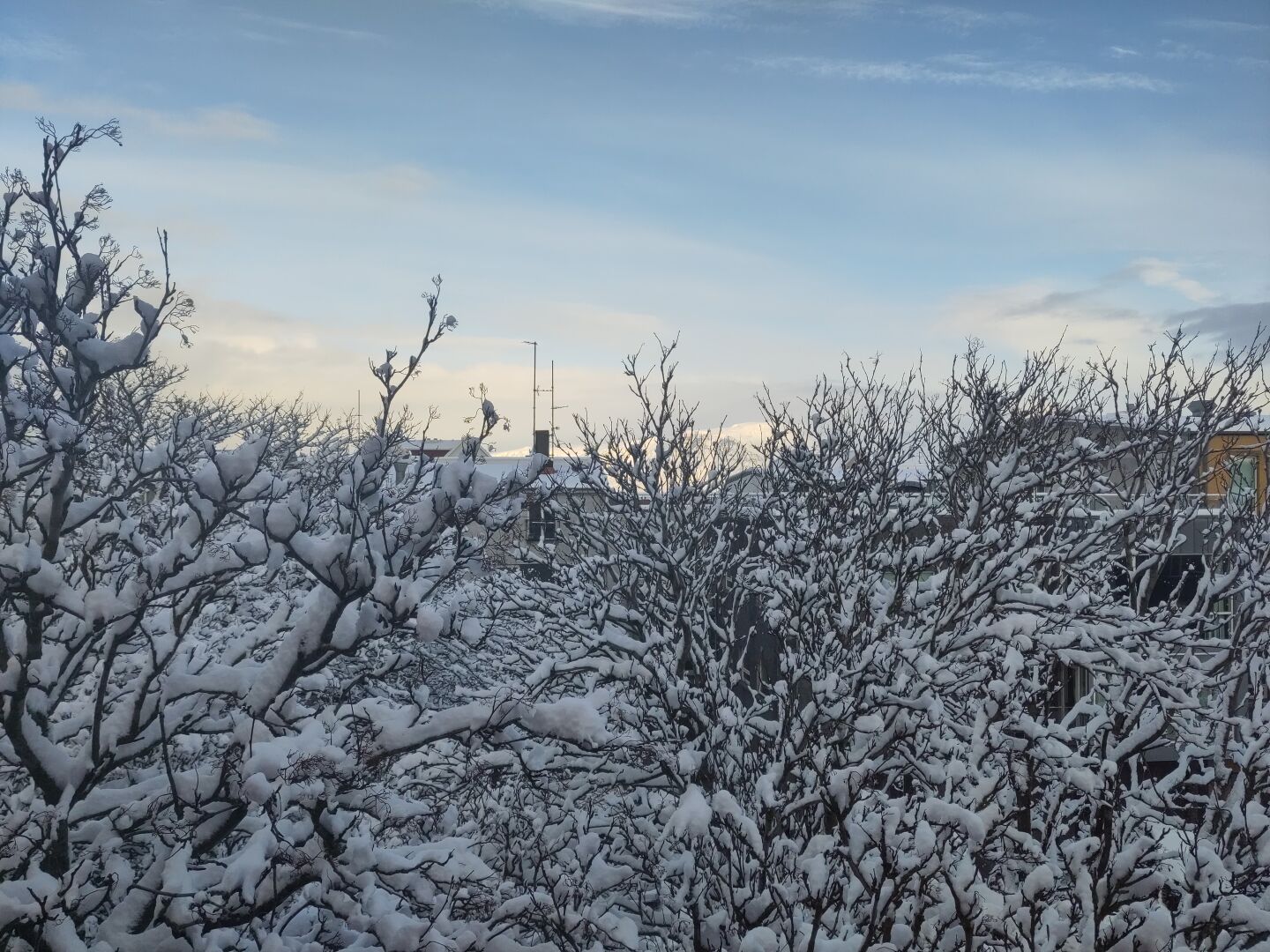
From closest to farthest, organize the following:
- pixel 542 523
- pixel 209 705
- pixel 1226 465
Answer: pixel 209 705
pixel 542 523
pixel 1226 465

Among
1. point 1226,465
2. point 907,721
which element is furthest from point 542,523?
point 1226,465

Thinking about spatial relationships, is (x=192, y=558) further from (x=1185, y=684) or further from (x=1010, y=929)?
(x=1185, y=684)

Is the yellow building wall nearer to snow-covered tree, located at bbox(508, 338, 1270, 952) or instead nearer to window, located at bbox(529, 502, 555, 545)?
snow-covered tree, located at bbox(508, 338, 1270, 952)

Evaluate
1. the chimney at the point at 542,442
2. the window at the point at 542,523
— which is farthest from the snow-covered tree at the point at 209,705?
the chimney at the point at 542,442

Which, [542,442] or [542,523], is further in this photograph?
[542,442]

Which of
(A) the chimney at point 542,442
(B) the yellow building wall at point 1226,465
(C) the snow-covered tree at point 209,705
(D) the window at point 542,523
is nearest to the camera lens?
(C) the snow-covered tree at point 209,705

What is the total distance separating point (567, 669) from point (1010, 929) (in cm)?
359

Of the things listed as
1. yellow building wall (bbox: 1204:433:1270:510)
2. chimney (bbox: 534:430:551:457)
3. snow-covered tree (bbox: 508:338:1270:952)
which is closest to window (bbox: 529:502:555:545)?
snow-covered tree (bbox: 508:338:1270:952)

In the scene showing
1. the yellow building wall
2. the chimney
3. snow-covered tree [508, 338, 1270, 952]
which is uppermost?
the chimney

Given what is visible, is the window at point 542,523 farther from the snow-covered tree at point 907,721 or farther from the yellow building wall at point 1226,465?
the yellow building wall at point 1226,465

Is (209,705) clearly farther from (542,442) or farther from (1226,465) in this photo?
(542,442)

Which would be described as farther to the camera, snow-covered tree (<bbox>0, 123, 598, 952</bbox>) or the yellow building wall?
the yellow building wall

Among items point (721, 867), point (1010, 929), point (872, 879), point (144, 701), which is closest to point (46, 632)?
point (144, 701)

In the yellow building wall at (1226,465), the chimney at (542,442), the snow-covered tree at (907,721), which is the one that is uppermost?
the chimney at (542,442)
